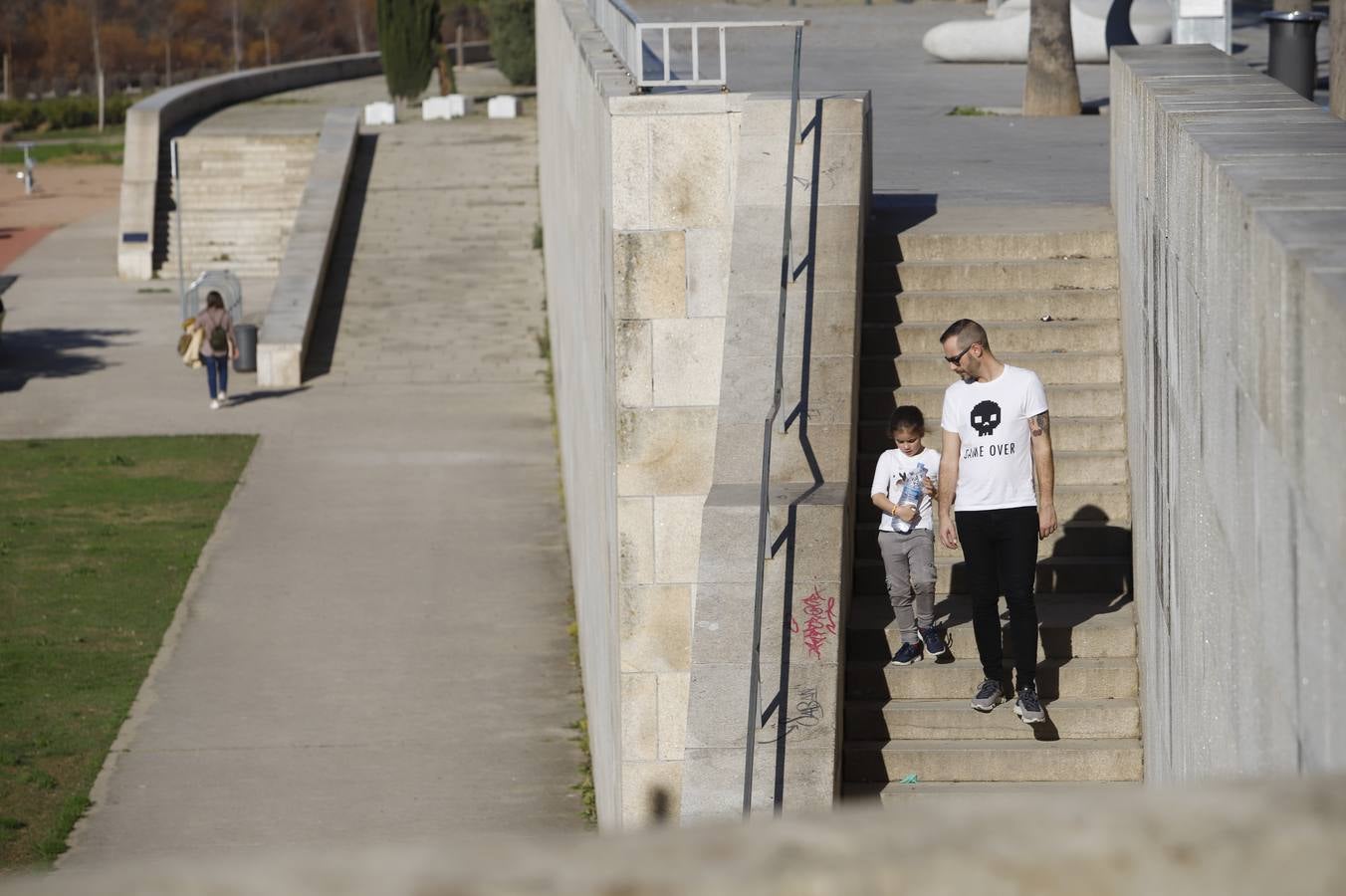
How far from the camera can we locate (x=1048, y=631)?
A: 823 centimetres

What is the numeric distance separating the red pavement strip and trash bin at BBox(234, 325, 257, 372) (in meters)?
11.2

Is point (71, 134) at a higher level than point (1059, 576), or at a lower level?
lower

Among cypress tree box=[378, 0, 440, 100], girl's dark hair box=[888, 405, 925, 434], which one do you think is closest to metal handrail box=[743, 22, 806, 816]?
girl's dark hair box=[888, 405, 925, 434]

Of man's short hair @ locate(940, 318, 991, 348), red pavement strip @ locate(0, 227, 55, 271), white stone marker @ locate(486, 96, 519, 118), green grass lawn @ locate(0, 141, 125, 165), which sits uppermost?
man's short hair @ locate(940, 318, 991, 348)

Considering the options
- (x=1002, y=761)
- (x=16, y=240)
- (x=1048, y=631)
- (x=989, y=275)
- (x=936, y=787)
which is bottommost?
(x=16, y=240)

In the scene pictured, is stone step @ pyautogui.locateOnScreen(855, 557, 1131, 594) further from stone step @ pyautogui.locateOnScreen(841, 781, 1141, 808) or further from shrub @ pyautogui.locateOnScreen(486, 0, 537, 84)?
shrub @ pyautogui.locateOnScreen(486, 0, 537, 84)

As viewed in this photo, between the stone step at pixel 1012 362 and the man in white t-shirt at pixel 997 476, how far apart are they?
241 centimetres

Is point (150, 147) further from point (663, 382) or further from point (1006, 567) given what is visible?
point (1006, 567)

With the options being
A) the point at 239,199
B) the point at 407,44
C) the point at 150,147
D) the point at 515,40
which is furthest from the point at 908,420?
the point at 515,40

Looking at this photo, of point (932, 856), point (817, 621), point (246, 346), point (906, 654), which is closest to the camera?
point (932, 856)

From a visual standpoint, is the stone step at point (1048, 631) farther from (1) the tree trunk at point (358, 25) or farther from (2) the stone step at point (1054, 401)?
(1) the tree trunk at point (358, 25)

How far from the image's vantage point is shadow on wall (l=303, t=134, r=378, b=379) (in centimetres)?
2558

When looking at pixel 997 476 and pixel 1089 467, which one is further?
pixel 1089 467

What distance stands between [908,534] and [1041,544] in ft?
4.79
